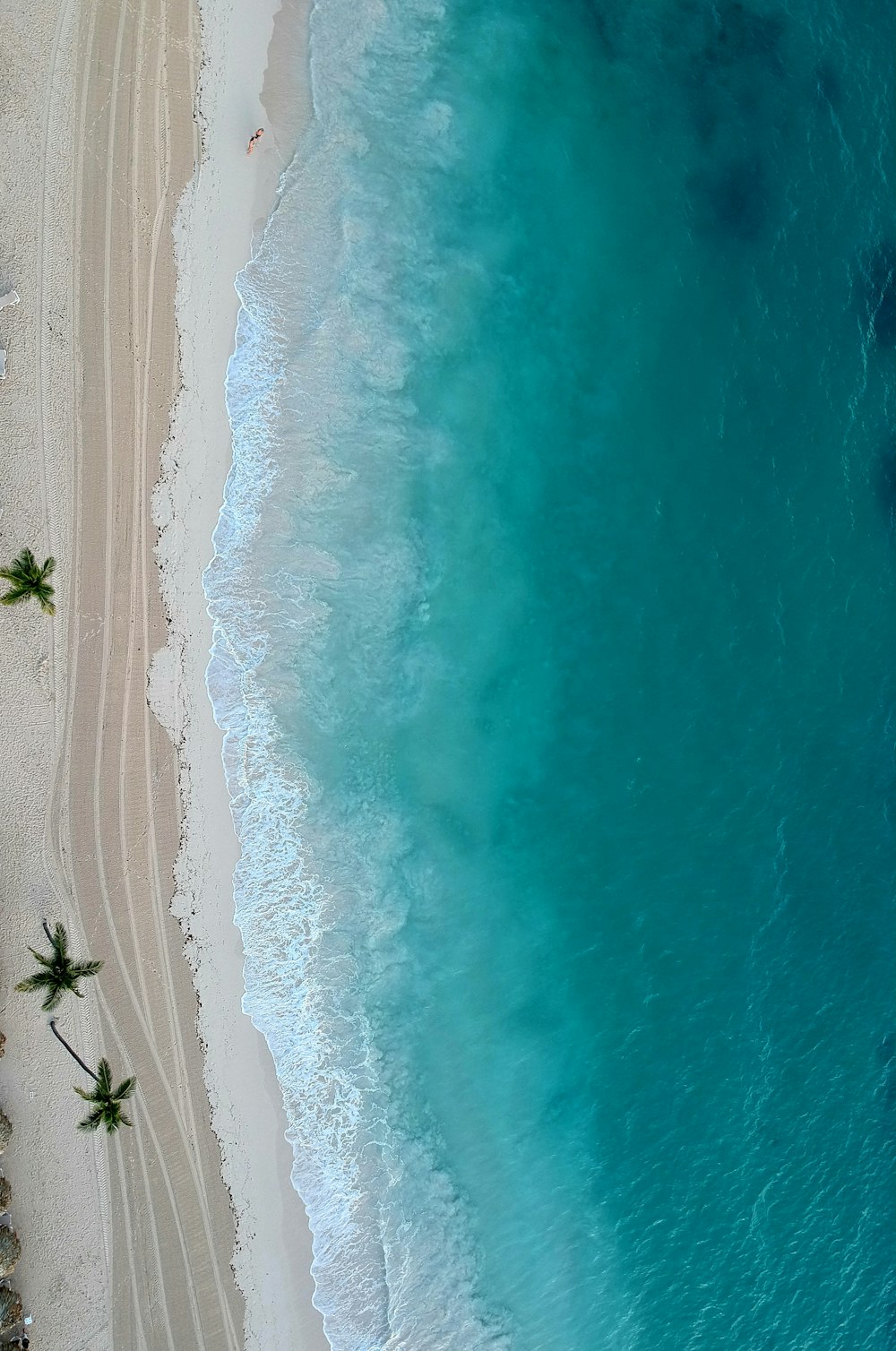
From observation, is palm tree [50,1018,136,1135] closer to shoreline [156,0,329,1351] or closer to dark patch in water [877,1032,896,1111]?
shoreline [156,0,329,1351]

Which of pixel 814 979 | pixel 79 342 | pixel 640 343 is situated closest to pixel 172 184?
pixel 79 342

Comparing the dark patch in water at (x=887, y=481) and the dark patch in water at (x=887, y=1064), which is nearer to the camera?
the dark patch in water at (x=887, y=481)

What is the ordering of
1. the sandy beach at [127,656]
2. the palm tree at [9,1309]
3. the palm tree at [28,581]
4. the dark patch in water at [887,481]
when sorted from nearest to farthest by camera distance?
the palm tree at [28,581] → the palm tree at [9,1309] → the sandy beach at [127,656] → the dark patch in water at [887,481]

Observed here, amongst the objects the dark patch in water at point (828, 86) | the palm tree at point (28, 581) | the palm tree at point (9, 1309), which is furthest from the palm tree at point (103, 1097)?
the dark patch in water at point (828, 86)

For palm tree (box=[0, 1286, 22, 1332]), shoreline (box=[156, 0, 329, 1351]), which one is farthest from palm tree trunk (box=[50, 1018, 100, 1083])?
palm tree (box=[0, 1286, 22, 1332])

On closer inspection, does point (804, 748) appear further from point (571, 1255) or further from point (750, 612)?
point (571, 1255)

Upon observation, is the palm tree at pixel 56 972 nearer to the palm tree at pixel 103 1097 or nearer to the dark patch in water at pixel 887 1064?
the palm tree at pixel 103 1097

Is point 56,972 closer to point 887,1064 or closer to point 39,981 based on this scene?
point 39,981
